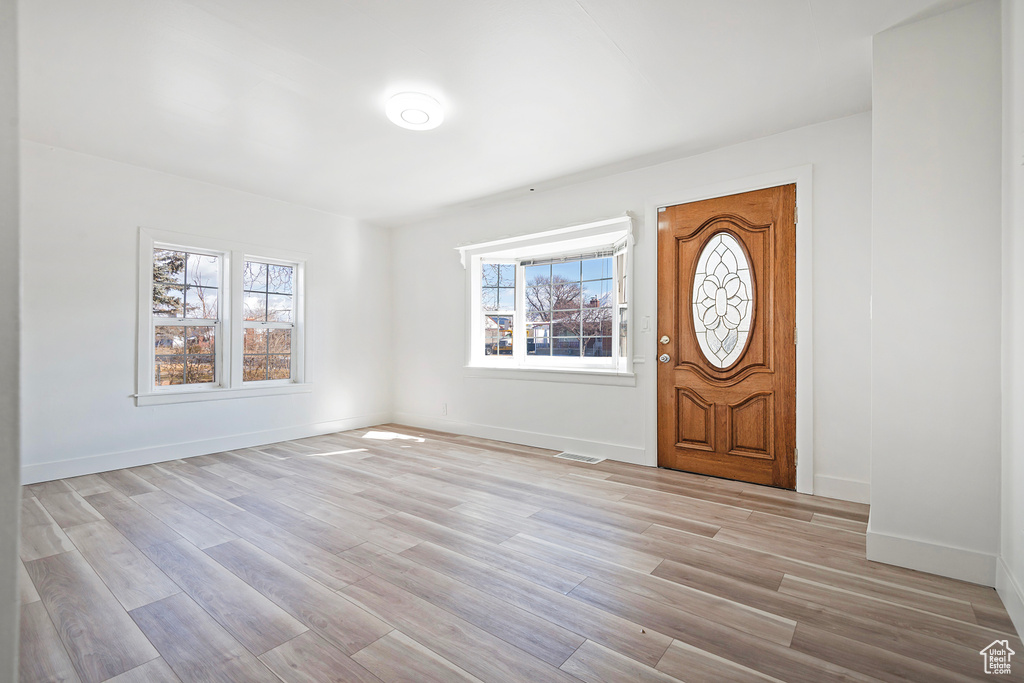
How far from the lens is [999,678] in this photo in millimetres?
1545

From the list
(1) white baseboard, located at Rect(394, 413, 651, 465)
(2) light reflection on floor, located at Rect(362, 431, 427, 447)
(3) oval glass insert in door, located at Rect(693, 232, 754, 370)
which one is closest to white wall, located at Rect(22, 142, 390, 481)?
(2) light reflection on floor, located at Rect(362, 431, 427, 447)

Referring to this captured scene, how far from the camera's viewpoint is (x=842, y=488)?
10.8ft

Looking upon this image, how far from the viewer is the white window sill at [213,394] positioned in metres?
4.31

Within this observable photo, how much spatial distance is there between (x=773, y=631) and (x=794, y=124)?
129 inches

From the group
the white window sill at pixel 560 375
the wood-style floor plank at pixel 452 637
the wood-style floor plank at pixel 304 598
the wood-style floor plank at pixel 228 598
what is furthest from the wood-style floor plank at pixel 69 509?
the white window sill at pixel 560 375

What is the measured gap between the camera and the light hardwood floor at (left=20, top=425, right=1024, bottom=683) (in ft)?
5.35

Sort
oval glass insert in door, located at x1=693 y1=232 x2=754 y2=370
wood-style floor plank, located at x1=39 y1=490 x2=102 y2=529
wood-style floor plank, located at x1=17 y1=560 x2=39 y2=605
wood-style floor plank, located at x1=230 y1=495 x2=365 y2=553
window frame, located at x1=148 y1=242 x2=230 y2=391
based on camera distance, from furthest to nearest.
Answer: window frame, located at x1=148 y1=242 x2=230 y2=391 < oval glass insert in door, located at x1=693 y1=232 x2=754 y2=370 < wood-style floor plank, located at x1=39 y1=490 x2=102 y2=529 < wood-style floor plank, located at x1=230 y1=495 x2=365 y2=553 < wood-style floor plank, located at x1=17 y1=560 x2=39 y2=605

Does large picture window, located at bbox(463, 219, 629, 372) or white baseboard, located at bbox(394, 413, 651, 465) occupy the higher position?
large picture window, located at bbox(463, 219, 629, 372)

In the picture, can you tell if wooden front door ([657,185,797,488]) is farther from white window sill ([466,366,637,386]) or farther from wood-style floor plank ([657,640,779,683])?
wood-style floor plank ([657,640,779,683])

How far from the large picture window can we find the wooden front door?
48cm

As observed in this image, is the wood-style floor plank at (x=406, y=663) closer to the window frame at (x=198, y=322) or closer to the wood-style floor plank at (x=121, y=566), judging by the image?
the wood-style floor plank at (x=121, y=566)

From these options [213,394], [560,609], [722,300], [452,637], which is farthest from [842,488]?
[213,394]

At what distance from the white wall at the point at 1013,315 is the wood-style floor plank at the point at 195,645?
2796 mm

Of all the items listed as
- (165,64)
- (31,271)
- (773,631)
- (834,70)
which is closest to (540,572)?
(773,631)
